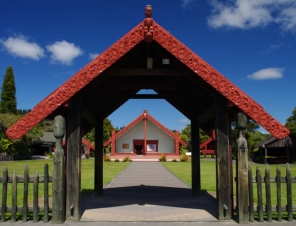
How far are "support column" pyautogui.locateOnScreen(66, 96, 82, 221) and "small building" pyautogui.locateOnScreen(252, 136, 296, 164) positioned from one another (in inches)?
1352

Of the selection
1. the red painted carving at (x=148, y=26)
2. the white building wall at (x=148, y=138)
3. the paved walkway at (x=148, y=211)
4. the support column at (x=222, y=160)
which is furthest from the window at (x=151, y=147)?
the red painted carving at (x=148, y=26)

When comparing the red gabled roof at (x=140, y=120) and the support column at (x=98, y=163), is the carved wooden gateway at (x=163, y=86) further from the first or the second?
the red gabled roof at (x=140, y=120)

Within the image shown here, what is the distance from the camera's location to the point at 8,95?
227 ft

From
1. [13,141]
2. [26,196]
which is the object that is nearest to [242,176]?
[26,196]

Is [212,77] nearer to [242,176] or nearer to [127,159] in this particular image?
[242,176]

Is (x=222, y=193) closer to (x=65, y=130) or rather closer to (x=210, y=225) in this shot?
(x=210, y=225)

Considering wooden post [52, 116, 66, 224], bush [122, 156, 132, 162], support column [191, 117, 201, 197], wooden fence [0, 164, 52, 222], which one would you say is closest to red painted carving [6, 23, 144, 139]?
wooden post [52, 116, 66, 224]

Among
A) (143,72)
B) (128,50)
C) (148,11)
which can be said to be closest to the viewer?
(148,11)

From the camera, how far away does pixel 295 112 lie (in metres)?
41.2

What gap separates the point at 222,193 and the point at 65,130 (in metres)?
4.00

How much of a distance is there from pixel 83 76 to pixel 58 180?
2.41 meters

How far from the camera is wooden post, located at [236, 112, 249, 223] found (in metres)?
7.41

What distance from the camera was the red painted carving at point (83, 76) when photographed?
7.17 m

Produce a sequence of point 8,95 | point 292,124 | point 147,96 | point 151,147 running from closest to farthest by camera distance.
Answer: point 147,96 < point 292,124 < point 151,147 < point 8,95
